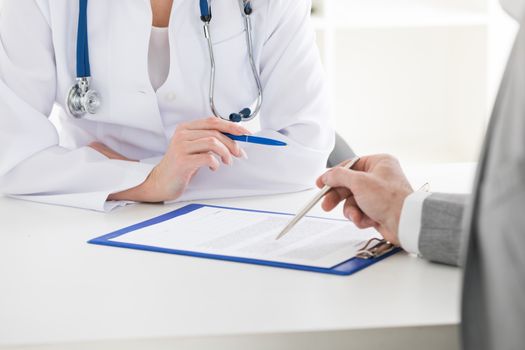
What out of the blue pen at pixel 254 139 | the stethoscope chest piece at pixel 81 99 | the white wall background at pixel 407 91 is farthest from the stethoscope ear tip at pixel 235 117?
the white wall background at pixel 407 91

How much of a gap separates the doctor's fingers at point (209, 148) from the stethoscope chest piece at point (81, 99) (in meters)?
0.25

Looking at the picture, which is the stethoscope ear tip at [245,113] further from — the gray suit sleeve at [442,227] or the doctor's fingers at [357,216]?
the gray suit sleeve at [442,227]

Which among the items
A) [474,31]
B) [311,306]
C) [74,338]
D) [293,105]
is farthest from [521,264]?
[474,31]

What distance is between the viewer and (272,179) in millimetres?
1421

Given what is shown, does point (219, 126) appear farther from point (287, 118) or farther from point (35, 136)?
point (35, 136)

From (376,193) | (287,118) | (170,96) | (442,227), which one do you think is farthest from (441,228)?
(170,96)

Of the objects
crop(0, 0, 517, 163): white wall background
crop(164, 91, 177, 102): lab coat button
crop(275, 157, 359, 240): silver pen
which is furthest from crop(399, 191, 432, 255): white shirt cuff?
crop(0, 0, 517, 163): white wall background

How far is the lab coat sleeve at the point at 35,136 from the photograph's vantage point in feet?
4.61

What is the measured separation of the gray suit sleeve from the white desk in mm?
17

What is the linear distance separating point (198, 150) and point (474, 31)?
1890 mm

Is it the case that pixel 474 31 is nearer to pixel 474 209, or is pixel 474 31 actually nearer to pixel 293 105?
pixel 293 105

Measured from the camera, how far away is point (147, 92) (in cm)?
149

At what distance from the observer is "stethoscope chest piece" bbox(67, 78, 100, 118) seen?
1460mm

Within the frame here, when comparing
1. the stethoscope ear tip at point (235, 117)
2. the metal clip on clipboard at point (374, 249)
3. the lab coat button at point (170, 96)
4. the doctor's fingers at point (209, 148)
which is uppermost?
the lab coat button at point (170, 96)
